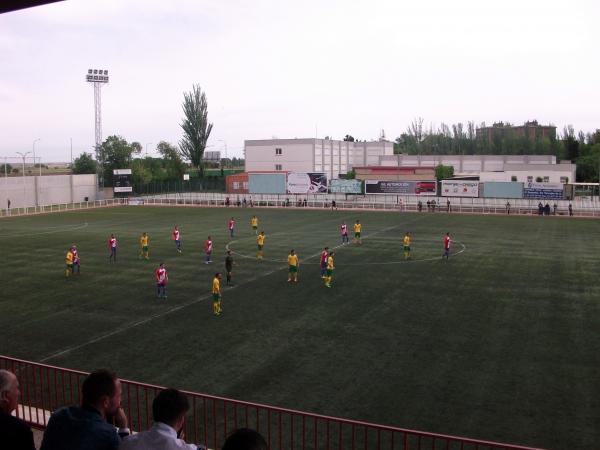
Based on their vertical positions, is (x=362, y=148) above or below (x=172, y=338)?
above

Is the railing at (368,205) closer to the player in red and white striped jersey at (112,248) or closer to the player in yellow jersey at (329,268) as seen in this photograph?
the player in red and white striped jersey at (112,248)

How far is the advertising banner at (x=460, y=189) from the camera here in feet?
211

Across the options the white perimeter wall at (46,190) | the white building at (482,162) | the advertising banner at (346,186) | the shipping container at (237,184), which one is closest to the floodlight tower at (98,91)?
the white perimeter wall at (46,190)

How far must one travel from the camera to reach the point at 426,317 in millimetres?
18656

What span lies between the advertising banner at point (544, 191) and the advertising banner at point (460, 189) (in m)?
5.20

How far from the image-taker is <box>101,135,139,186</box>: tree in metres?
94.0

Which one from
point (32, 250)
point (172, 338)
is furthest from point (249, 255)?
point (172, 338)

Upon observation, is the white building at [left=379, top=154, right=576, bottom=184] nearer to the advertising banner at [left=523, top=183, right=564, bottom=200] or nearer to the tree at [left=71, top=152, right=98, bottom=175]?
the advertising banner at [left=523, top=183, right=564, bottom=200]

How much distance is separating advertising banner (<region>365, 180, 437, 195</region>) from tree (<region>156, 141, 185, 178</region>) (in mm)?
50381

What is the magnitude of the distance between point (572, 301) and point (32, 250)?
2900 cm

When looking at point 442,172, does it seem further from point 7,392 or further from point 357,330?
point 7,392

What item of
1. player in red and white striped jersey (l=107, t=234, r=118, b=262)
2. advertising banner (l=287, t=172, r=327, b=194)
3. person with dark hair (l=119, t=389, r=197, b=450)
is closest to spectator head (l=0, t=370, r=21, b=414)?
person with dark hair (l=119, t=389, r=197, b=450)

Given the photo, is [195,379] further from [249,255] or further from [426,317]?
[249,255]

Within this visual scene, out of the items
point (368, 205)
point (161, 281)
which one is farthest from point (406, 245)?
point (368, 205)
